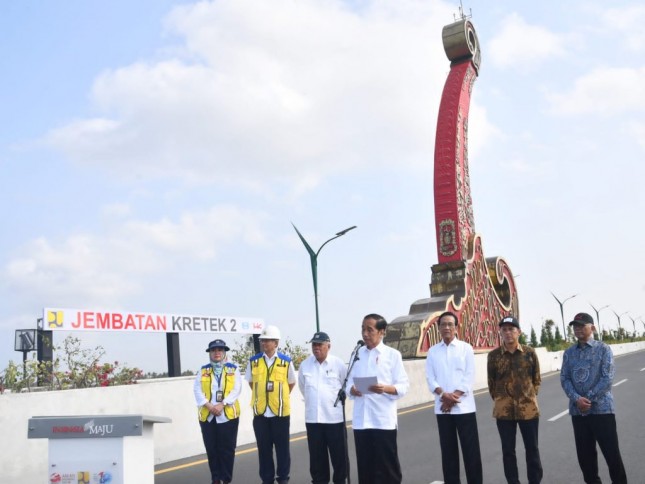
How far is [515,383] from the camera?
22.4 feet

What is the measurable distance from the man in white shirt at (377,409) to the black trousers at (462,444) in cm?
89

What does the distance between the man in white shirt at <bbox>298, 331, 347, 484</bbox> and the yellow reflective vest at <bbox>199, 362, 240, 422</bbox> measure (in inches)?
53.0

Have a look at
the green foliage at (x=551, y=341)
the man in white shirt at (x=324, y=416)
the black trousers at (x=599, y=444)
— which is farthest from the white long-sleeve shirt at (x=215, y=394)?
the green foliage at (x=551, y=341)

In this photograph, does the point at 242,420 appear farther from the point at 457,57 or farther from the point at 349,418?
the point at 457,57

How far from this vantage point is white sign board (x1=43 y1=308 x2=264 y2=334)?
15.8m

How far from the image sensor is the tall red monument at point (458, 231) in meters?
31.8

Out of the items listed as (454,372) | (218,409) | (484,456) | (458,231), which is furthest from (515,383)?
Result: (458,231)

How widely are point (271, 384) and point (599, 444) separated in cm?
337

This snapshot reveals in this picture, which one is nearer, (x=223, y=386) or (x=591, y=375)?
(x=591, y=375)

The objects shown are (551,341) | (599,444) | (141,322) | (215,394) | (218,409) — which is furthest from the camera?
(551,341)

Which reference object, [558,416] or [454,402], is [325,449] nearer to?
[454,402]

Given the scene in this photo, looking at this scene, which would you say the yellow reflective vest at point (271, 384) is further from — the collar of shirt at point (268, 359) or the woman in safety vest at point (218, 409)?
the woman in safety vest at point (218, 409)

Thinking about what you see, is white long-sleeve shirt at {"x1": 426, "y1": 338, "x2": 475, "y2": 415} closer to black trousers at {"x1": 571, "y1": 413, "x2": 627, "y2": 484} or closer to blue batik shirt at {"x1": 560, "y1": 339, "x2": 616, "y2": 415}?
blue batik shirt at {"x1": 560, "y1": 339, "x2": 616, "y2": 415}

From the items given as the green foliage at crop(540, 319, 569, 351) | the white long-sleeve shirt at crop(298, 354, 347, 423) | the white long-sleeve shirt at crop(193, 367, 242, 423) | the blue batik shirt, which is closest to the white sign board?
the white long-sleeve shirt at crop(193, 367, 242, 423)
